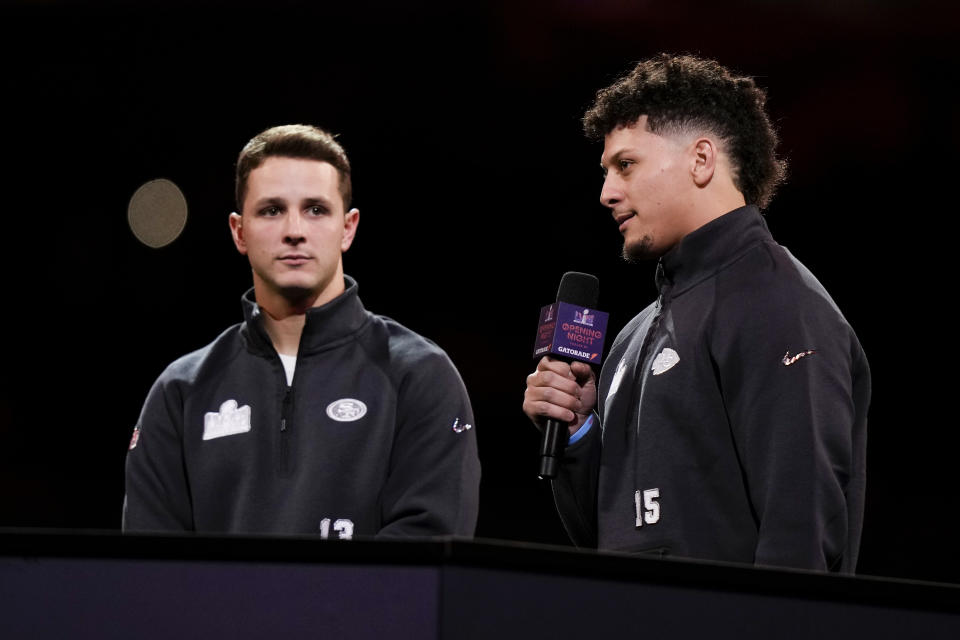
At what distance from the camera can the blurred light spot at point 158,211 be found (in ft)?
13.1

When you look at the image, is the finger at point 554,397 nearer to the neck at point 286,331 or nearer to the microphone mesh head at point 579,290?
the microphone mesh head at point 579,290

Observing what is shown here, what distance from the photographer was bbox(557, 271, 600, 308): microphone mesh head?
2.04 m

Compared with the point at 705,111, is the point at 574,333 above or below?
below

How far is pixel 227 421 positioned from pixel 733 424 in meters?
0.95

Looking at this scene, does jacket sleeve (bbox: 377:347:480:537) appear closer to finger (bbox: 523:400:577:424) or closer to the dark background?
finger (bbox: 523:400:577:424)

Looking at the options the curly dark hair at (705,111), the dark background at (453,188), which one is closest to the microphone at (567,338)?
the curly dark hair at (705,111)

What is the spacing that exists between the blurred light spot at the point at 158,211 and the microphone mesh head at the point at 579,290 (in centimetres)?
228

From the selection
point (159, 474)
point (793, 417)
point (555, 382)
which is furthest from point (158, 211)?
point (793, 417)

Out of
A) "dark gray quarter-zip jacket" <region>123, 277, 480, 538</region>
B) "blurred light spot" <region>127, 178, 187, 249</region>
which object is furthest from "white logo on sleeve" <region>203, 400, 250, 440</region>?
"blurred light spot" <region>127, 178, 187, 249</region>

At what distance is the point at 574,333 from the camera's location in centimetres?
195

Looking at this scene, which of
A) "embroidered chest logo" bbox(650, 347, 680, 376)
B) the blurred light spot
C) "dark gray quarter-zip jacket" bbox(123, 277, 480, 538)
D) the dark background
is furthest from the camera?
the blurred light spot

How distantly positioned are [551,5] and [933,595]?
3.03m

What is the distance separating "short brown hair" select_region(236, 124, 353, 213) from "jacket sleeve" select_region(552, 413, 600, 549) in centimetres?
70

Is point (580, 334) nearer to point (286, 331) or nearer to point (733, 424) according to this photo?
point (733, 424)
